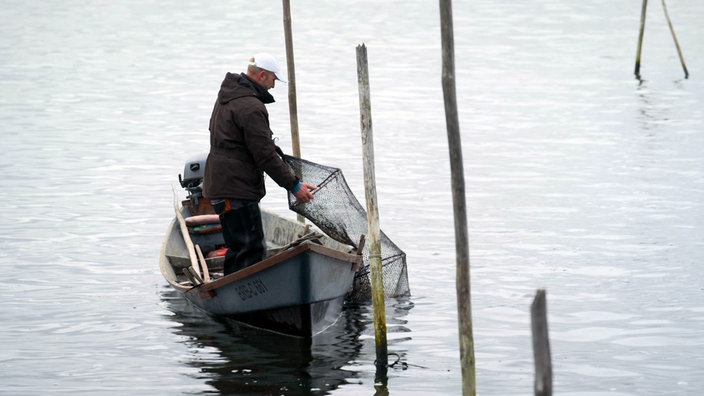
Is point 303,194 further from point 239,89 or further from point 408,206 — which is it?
point 408,206

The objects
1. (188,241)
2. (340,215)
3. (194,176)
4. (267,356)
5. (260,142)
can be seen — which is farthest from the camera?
(194,176)

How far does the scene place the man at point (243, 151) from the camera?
11.7 m

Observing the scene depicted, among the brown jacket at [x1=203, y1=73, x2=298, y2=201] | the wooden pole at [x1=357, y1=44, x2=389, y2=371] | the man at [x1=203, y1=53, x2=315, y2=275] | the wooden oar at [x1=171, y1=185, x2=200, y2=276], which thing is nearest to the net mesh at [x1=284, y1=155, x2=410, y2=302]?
the man at [x1=203, y1=53, x2=315, y2=275]

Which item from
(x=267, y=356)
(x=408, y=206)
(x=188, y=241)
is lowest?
(x=267, y=356)

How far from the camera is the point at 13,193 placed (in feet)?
70.0

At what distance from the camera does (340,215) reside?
12945mm

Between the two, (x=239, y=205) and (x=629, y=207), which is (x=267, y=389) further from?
(x=629, y=207)

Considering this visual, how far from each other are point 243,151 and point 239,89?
1.89 ft

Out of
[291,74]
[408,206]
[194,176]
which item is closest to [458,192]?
[194,176]

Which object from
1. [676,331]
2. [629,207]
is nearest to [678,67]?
[629,207]

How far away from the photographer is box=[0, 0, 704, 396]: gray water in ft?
38.8

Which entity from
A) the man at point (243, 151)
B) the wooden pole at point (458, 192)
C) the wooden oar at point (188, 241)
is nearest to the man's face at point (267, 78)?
the man at point (243, 151)

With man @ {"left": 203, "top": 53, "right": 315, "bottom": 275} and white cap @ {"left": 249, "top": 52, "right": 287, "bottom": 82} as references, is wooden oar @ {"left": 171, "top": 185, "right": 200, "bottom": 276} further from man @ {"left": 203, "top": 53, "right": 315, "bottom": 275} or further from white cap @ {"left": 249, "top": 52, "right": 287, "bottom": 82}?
white cap @ {"left": 249, "top": 52, "right": 287, "bottom": 82}

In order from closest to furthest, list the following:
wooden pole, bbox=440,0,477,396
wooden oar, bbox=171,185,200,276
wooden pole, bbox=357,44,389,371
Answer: wooden pole, bbox=440,0,477,396 → wooden pole, bbox=357,44,389,371 → wooden oar, bbox=171,185,200,276
